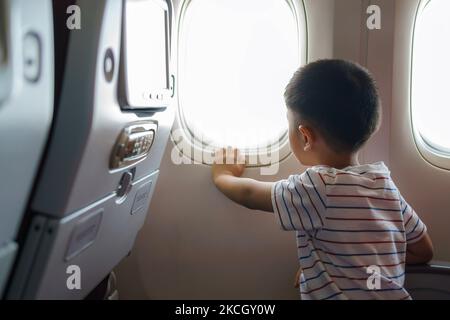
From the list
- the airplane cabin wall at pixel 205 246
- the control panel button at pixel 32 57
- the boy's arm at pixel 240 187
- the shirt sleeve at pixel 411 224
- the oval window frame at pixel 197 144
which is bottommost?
the airplane cabin wall at pixel 205 246

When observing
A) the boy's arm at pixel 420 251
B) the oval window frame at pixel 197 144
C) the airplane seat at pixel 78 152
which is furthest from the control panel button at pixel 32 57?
the boy's arm at pixel 420 251

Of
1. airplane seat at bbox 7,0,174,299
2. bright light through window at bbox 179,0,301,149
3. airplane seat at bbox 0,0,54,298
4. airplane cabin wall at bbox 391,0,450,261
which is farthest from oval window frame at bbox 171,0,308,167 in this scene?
airplane seat at bbox 0,0,54,298

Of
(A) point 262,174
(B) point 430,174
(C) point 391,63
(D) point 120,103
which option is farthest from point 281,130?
(D) point 120,103

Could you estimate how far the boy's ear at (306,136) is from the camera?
1089 millimetres

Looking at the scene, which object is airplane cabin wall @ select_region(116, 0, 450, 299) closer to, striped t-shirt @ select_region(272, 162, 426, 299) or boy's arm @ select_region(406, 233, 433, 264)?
boy's arm @ select_region(406, 233, 433, 264)

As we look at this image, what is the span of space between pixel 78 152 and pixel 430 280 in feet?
3.93

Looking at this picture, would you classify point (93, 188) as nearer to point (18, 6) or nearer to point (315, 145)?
point (18, 6)

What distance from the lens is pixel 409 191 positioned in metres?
1.54

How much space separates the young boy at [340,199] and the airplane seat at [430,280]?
1.01 ft

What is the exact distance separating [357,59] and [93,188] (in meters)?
1.06

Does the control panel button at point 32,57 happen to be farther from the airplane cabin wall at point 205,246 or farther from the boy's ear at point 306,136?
the airplane cabin wall at point 205,246

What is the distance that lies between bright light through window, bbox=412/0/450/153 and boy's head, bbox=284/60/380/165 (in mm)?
543

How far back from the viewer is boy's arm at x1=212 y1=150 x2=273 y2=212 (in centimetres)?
118

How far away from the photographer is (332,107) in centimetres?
104
